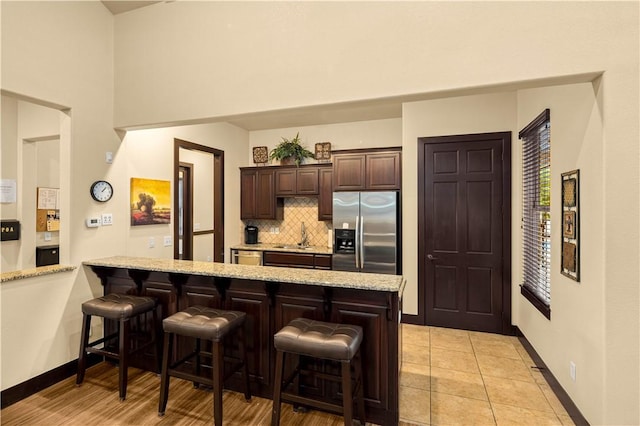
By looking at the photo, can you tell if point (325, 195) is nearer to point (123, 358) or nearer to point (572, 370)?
point (123, 358)

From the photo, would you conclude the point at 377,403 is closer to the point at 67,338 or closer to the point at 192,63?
the point at 67,338

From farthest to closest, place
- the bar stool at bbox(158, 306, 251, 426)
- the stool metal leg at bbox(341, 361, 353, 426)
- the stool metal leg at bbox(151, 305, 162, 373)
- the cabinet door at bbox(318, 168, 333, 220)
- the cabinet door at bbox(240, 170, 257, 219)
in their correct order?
the cabinet door at bbox(240, 170, 257, 219) → the cabinet door at bbox(318, 168, 333, 220) → the stool metal leg at bbox(151, 305, 162, 373) → the bar stool at bbox(158, 306, 251, 426) → the stool metal leg at bbox(341, 361, 353, 426)

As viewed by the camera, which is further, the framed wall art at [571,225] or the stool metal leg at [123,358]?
the stool metal leg at [123,358]

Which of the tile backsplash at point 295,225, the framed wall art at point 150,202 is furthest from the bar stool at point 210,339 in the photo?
the tile backsplash at point 295,225

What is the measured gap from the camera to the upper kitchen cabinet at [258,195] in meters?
5.57

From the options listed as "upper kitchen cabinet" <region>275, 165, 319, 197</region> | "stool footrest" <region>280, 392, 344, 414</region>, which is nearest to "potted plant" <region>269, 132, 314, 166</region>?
"upper kitchen cabinet" <region>275, 165, 319, 197</region>

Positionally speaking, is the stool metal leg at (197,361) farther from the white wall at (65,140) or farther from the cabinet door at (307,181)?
the cabinet door at (307,181)

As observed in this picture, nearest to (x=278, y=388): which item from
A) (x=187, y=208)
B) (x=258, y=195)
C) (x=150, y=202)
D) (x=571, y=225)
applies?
(x=571, y=225)

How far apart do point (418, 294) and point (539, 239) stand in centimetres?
156

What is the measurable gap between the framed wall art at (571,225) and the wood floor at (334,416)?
109 cm

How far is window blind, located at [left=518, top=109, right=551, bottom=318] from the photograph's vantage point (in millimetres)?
2895

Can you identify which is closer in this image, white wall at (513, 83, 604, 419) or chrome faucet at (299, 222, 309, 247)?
white wall at (513, 83, 604, 419)

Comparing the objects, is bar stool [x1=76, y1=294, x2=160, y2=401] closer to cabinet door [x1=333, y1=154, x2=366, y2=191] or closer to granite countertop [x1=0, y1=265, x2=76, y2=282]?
granite countertop [x1=0, y1=265, x2=76, y2=282]

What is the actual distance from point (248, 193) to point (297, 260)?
5.42 feet
